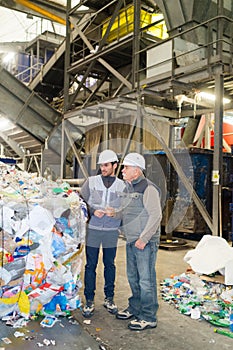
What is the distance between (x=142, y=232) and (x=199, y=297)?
1.36 m

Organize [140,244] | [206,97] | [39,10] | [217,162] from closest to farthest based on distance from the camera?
[140,244], [217,162], [206,97], [39,10]

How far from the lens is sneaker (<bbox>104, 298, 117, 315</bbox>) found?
11.1 ft

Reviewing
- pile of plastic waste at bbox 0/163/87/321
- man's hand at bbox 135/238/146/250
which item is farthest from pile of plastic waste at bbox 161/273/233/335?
pile of plastic waste at bbox 0/163/87/321

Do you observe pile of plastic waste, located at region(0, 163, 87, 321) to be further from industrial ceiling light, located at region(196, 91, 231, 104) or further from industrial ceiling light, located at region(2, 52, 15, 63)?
industrial ceiling light, located at region(2, 52, 15, 63)

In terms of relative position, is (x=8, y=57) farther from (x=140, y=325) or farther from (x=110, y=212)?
(x=140, y=325)

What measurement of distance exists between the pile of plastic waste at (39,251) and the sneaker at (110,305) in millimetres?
327

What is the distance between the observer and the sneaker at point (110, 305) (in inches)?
133

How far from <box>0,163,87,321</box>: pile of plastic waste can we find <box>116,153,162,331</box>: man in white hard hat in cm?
52

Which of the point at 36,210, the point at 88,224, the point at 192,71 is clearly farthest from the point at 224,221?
the point at 36,210

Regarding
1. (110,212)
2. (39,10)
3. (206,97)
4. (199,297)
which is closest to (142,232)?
(110,212)

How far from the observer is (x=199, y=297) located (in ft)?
12.5

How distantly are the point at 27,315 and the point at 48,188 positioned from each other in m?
1.28

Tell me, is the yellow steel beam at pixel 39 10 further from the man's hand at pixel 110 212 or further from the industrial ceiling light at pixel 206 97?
the man's hand at pixel 110 212

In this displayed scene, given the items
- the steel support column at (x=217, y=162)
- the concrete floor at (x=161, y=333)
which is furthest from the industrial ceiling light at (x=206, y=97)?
the concrete floor at (x=161, y=333)
